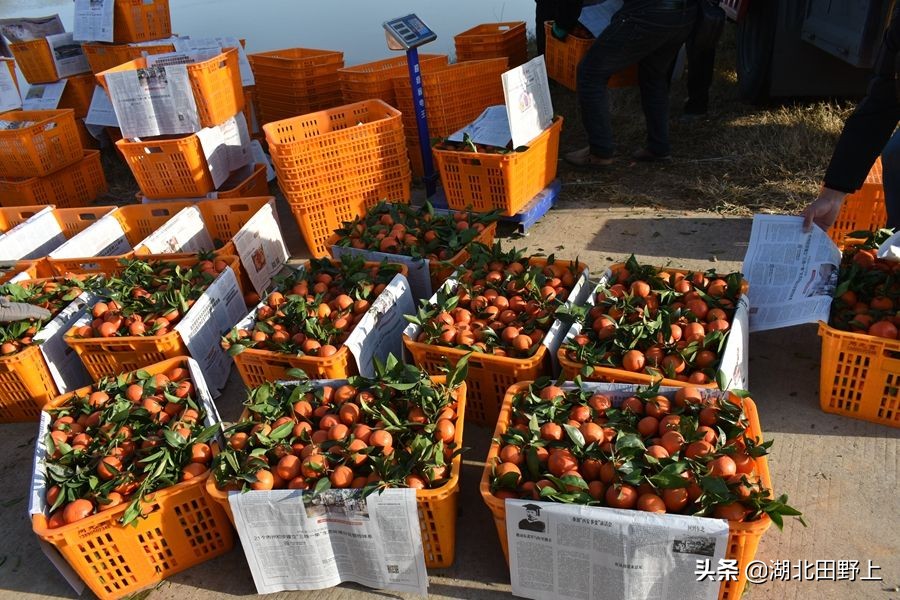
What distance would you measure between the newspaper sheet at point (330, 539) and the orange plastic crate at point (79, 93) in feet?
20.4

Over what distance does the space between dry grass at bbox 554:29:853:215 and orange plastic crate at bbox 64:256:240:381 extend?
305cm

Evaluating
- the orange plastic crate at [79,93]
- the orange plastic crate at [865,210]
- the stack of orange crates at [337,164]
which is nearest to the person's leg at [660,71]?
the orange plastic crate at [865,210]

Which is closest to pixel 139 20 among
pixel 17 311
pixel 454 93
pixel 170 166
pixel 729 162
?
pixel 170 166

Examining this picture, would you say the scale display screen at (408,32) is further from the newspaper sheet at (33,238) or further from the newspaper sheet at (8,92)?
the newspaper sheet at (8,92)

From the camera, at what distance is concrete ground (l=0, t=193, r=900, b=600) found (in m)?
2.30

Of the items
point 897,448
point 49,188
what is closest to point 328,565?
point 897,448

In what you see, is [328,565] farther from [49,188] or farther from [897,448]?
[49,188]

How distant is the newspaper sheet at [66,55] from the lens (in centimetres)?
661

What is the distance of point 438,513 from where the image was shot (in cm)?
220

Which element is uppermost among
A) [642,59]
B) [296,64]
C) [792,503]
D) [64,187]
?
[296,64]

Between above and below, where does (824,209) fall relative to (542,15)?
below

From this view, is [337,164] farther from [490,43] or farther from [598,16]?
[598,16]

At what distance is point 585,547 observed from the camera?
6.57ft

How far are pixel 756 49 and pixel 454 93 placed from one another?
259 cm
